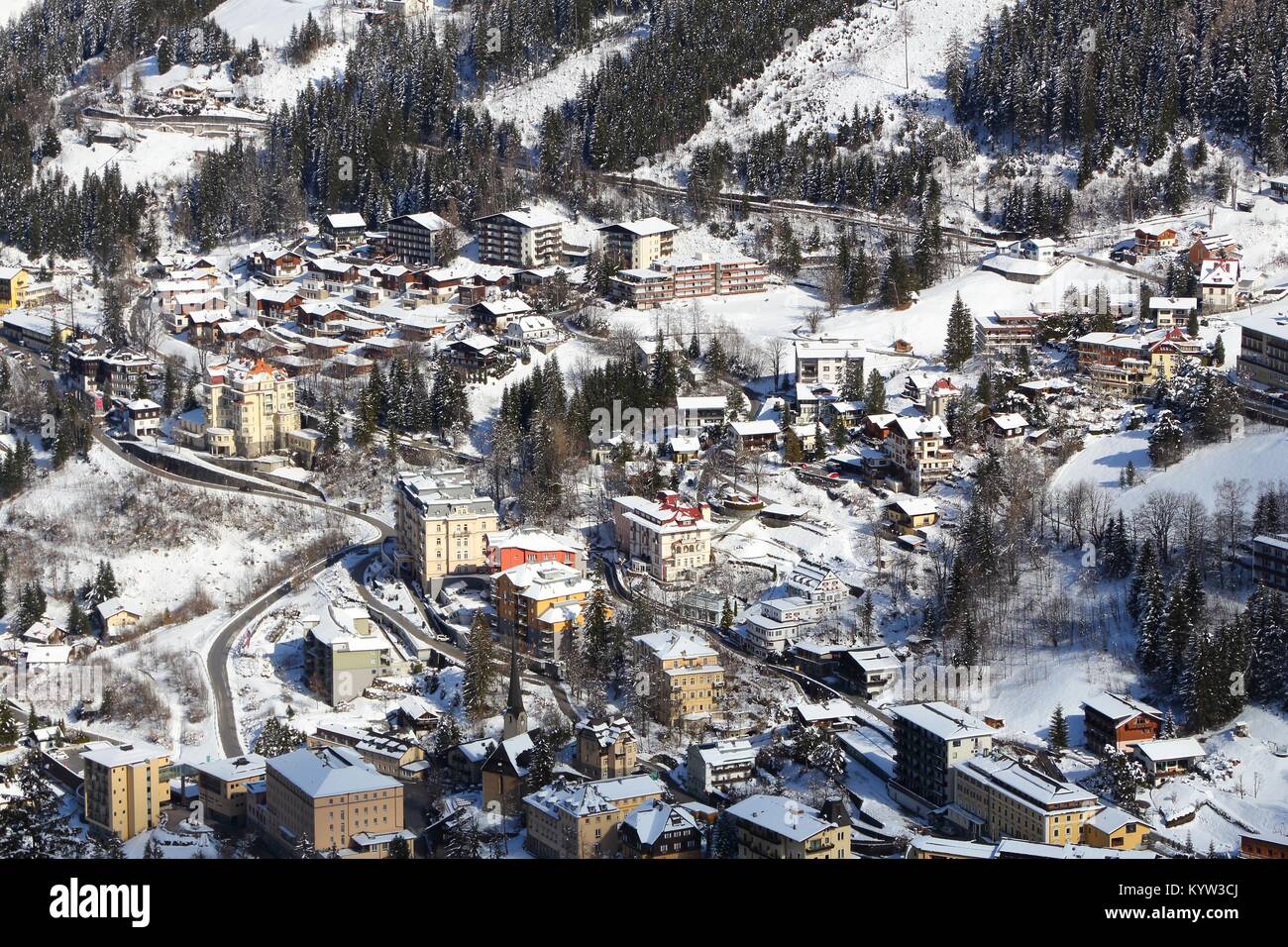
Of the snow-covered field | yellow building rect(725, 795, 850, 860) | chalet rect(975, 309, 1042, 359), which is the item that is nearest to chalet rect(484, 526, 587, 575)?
yellow building rect(725, 795, 850, 860)

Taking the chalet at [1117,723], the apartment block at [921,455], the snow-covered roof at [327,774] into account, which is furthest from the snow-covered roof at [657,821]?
the apartment block at [921,455]

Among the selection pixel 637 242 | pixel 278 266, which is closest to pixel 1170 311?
pixel 637 242

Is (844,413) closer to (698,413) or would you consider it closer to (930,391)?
(930,391)

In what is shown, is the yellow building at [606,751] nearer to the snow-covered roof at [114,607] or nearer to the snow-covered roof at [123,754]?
the snow-covered roof at [123,754]
